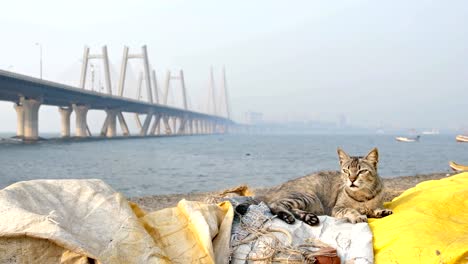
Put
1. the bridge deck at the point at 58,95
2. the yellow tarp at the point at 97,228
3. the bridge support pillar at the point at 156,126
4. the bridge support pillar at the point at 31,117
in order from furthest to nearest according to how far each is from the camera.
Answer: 1. the bridge support pillar at the point at 156,126
2. the bridge support pillar at the point at 31,117
3. the bridge deck at the point at 58,95
4. the yellow tarp at the point at 97,228

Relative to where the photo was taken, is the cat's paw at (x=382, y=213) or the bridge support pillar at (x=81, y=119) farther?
the bridge support pillar at (x=81, y=119)

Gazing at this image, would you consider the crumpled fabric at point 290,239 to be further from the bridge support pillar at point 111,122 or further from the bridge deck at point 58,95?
the bridge support pillar at point 111,122

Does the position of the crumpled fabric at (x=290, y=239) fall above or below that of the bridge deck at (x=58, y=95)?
below

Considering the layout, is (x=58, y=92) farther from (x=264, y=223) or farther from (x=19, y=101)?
(x=264, y=223)

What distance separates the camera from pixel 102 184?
12.0 ft

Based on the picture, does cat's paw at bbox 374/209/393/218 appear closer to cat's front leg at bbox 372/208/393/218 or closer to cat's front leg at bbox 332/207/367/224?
cat's front leg at bbox 372/208/393/218

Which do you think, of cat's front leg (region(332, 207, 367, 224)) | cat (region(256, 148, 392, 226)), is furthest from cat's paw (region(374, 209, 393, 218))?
cat's front leg (region(332, 207, 367, 224))

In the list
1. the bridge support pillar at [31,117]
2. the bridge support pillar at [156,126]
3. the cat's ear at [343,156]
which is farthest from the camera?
the bridge support pillar at [156,126]

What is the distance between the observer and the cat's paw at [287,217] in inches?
145

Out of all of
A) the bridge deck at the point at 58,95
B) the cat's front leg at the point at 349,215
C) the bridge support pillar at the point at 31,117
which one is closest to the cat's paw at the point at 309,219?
the cat's front leg at the point at 349,215

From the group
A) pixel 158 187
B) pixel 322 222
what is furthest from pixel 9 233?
pixel 158 187

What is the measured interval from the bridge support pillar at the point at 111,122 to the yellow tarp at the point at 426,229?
6220 cm

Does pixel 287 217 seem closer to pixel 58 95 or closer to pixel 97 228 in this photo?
pixel 97 228

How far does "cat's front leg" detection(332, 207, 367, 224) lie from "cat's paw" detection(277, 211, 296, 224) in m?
0.49
